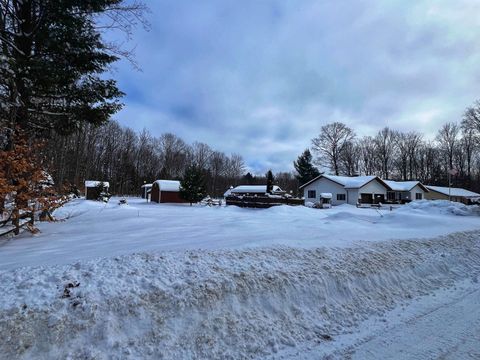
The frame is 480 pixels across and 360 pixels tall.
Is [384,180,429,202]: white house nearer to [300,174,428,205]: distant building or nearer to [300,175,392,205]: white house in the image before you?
[300,174,428,205]: distant building

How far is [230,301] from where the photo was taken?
4555mm

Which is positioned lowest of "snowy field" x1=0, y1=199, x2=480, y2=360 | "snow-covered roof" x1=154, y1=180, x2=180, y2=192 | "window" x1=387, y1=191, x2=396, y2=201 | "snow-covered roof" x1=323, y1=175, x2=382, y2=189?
"snowy field" x1=0, y1=199, x2=480, y2=360

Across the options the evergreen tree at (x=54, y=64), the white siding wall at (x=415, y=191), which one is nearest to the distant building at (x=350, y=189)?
the white siding wall at (x=415, y=191)

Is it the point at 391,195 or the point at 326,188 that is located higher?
the point at 326,188

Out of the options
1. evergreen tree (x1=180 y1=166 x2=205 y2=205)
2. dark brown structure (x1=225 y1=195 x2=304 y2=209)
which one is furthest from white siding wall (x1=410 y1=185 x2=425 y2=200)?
evergreen tree (x1=180 y1=166 x2=205 y2=205)

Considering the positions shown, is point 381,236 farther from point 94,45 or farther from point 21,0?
point 21,0

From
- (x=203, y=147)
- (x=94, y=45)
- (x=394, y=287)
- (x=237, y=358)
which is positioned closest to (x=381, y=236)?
(x=394, y=287)

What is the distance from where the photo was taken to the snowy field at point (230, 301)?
3621mm

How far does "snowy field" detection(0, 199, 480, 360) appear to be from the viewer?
3621 mm

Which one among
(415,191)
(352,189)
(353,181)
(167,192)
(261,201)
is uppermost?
(353,181)

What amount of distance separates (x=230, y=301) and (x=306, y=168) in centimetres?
6336

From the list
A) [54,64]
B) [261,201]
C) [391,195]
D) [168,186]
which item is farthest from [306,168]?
[54,64]

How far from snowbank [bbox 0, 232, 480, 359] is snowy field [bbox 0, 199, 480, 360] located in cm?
1

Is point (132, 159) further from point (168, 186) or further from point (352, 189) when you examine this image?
point (352, 189)
